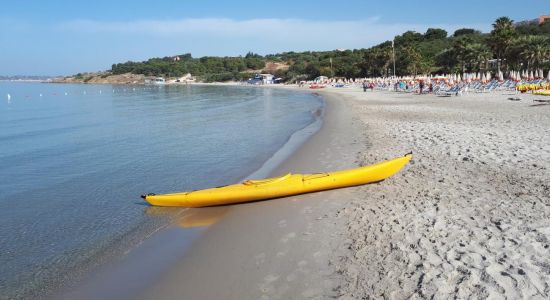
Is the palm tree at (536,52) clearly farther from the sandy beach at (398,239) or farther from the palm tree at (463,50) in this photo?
the sandy beach at (398,239)

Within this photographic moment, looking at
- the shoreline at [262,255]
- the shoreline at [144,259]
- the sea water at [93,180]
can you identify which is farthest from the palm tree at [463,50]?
the shoreline at [144,259]

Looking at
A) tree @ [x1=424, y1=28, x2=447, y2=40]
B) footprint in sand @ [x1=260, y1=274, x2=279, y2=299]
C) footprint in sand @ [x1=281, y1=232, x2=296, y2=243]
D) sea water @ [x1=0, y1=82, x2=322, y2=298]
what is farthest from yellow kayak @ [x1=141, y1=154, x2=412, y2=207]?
tree @ [x1=424, y1=28, x2=447, y2=40]

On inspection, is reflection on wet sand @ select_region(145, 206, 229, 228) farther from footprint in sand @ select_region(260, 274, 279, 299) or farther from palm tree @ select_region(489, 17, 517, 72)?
palm tree @ select_region(489, 17, 517, 72)

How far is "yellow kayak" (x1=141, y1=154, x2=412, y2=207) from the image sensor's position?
7.79 m

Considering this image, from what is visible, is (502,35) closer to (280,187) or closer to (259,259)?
(280,187)

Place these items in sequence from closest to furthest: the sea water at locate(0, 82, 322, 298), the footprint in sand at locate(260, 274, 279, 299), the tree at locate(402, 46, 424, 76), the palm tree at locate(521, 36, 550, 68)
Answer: the footprint in sand at locate(260, 274, 279, 299), the sea water at locate(0, 82, 322, 298), the palm tree at locate(521, 36, 550, 68), the tree at locate(402, 46, 424, 76)

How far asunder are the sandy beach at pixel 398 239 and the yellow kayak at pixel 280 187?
148 millimetres

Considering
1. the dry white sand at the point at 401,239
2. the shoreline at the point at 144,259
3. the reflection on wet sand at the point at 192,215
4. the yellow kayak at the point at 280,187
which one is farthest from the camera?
the yellow kayak at the point at 280,187

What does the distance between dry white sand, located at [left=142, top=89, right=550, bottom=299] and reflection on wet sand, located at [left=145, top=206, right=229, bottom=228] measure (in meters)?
0.24

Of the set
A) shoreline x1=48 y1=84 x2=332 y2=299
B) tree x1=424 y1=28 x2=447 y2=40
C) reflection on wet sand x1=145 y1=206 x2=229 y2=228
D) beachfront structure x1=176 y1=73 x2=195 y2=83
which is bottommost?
shoreline x1=48 y1=84 x2=332 y2=299

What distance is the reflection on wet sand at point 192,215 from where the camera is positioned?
738 centimetres

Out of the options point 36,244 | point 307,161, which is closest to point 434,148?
point 307,161

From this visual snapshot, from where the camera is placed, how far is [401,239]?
17.5 feet

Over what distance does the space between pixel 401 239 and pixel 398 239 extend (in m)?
0.04
